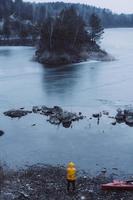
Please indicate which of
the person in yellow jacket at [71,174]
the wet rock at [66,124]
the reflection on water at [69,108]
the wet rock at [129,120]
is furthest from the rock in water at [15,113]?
the person in yellow jacket at [71,174]

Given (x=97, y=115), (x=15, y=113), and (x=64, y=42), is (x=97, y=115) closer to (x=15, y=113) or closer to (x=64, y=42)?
(x=15, y=113)

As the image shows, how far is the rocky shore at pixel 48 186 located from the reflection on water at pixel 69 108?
6.85 feet

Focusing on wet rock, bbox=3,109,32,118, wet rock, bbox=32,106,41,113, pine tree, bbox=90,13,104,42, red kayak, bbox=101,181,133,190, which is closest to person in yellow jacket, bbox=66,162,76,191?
red kayak, bbox=101,181,133,190

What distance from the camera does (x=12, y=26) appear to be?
487 ft

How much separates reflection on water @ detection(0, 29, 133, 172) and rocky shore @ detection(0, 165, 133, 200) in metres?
2.09

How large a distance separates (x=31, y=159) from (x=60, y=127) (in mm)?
8153

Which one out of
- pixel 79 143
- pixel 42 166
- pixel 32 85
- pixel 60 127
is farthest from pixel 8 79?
pixel 42 166

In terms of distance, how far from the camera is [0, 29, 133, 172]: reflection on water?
30.7 meters

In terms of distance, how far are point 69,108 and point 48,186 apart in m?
21.1

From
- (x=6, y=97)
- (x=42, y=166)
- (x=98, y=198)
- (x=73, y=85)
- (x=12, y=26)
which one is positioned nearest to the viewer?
(x=98, y=198)

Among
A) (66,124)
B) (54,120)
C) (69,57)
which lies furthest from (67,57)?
(66,124)

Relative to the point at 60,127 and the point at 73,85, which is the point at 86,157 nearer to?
the point at 60,127

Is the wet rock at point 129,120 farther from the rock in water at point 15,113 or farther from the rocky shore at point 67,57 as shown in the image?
the rocky shore at point 67,57

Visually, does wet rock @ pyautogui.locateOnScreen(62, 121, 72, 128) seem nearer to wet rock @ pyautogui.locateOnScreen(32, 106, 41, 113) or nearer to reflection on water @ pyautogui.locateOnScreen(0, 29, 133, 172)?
reflection on water @ pyautogui.locateOnScreen(0, 29, 133, 172)
